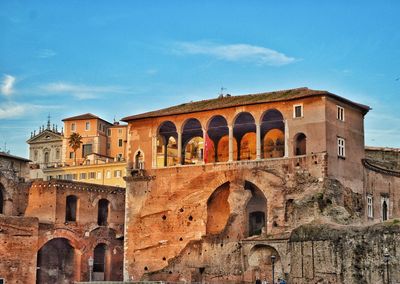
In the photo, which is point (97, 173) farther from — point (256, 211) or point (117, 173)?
point (256, 211)

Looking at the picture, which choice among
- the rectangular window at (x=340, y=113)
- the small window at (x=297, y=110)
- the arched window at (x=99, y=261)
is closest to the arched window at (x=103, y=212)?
the arched window at (x=99, y=261)

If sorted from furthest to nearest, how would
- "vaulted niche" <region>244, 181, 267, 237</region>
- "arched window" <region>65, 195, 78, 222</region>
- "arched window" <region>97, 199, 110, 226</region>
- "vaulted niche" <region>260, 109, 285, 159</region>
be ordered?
"arched window" <region>97, 199, 110, 226</region> → "arched window" <region>65, 195, 78, 222</region> → "vaulted niche" <region>260, 109, 285, 159</region> → "vaulted niche" <region>244, 181, 267, 237</region>

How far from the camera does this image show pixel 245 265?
44.6 metres

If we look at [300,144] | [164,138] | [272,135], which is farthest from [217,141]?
[300,144]

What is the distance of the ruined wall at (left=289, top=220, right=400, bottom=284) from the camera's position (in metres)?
36.4

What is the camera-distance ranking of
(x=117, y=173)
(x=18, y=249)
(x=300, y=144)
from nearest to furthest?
(x=300, y=144) → (x=18, y=249) → (x=117, y=173)

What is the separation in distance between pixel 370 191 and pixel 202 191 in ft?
34.8

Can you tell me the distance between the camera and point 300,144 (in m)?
47.2

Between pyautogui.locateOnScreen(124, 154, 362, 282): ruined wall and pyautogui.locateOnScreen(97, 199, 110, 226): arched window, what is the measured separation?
207 inches

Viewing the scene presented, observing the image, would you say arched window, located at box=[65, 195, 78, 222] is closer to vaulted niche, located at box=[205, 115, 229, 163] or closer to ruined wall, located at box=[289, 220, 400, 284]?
vaulted niche, located at box=[205, 115, 229, 163]

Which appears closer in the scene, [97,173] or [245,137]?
[245,137]

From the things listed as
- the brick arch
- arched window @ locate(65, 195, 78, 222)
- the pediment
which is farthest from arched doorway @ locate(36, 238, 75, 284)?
the pediment

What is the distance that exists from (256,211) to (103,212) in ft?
43.2

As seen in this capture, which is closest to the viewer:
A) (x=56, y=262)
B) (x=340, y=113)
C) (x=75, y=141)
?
(x=340, y=113)
